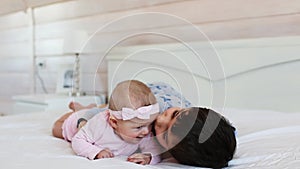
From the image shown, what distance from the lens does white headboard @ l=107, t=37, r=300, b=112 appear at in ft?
5.27

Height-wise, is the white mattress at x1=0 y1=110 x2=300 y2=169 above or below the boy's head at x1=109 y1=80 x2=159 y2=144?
below

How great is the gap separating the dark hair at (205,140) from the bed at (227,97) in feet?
0.19

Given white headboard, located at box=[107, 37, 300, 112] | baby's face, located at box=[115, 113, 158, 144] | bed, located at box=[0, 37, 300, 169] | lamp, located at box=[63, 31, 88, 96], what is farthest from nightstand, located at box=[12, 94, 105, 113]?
baby's face, located at box=[115, 113, 158, 144]

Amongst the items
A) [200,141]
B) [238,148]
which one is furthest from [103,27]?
[200,141]

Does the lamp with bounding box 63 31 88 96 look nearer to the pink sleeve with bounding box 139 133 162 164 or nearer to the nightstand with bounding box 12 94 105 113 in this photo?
the nightstand with bounding box 12 94 105 113

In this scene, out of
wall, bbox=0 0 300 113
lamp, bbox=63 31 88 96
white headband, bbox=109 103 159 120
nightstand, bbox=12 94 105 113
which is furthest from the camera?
lamp, bbox=63 31 88 96

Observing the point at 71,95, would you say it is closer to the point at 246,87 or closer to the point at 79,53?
the point at 79,53

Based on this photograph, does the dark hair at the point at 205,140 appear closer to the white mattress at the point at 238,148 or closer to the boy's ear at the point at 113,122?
the white mattress at the point at 238,148

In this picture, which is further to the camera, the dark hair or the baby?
the baby

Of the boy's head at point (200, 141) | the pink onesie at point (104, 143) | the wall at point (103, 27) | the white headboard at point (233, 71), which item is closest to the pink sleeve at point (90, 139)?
the pink onesie at point (104, 143)

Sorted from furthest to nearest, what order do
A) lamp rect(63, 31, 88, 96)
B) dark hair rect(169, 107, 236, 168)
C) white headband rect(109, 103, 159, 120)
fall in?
lamp rect(63, 31, 88, 96)
white headband rect(109, 103, 159, 120)
dark hair rect(169, 107, 236, 168)

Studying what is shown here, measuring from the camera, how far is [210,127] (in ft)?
2.77

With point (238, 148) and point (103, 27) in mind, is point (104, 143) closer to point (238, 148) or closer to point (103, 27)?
point (238, 148)

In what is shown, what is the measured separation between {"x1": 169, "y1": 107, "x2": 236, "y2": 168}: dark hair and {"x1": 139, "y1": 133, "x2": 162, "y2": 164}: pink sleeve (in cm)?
9
